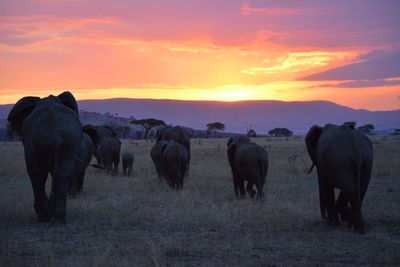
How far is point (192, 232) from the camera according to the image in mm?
9555

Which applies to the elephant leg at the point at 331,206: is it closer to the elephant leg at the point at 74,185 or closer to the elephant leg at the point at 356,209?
the elephant leg at the point at 356,209

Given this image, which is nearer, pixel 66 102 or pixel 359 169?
pixel 359 169

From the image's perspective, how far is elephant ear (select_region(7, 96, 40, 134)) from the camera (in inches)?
452

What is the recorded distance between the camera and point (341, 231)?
9547 mm

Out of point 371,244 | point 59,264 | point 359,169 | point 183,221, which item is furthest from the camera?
point 183,221

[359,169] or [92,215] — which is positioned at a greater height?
[359,169]

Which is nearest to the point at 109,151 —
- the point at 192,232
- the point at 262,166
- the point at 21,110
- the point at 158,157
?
the point at 158,157

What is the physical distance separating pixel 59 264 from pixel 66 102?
510 cm

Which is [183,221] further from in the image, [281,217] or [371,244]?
[371,244]

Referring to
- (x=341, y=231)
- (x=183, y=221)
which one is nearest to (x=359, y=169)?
(x=341, y=231)

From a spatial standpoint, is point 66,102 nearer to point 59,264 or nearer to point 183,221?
point 183,221

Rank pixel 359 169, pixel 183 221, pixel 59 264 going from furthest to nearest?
pixel 183 221 → pixel 359 169 → pixel 59 264

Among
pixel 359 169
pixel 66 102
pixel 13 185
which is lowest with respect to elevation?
pixel 13 185

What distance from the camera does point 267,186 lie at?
1752cm
